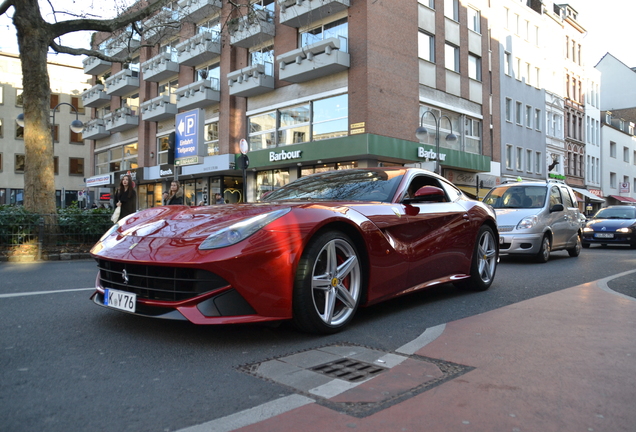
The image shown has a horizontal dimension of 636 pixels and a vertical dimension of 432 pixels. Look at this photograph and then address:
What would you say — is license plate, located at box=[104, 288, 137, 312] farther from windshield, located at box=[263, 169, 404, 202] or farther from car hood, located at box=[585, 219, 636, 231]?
Answer: car hood, located at box=[585, 219, 636, 231]

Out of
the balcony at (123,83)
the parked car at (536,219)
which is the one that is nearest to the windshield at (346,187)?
the parked car at (536,219)

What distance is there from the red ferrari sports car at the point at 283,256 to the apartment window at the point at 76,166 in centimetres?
5183

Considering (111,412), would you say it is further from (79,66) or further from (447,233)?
(79,66)

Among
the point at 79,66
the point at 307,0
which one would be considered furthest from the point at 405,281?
the point at 79,66

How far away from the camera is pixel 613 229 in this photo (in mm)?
15773

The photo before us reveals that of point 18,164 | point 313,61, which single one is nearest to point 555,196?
point 313,61

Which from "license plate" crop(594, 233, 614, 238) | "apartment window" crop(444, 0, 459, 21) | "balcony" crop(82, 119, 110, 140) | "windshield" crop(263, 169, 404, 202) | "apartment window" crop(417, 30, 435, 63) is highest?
"apartment window" crop(444, 0, 459, 21)

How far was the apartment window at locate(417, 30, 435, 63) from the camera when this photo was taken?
85.6 feet

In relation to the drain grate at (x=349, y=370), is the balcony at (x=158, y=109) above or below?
above

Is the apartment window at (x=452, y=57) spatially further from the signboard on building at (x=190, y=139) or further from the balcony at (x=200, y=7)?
the signboard on building at (x=190, y=139)

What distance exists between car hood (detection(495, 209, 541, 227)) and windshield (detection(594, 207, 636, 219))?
8062mm

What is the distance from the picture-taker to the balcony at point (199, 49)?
2945cm

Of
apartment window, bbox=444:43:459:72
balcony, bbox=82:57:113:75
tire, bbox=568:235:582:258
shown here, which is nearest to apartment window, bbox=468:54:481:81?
apartment window, bbox=444:43:459:72

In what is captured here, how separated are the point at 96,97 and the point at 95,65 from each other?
2907 mm
